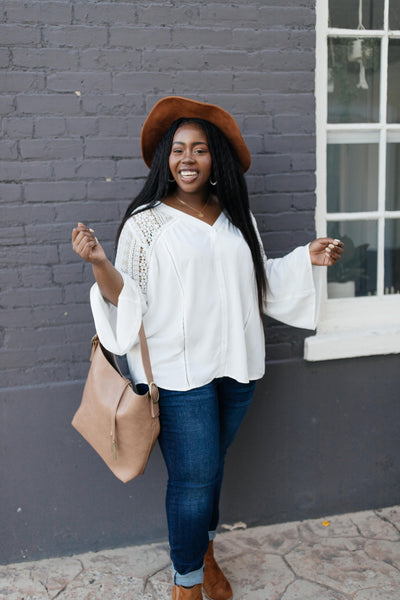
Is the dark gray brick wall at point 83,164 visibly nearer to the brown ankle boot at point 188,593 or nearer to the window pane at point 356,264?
the window pane at point 356,264

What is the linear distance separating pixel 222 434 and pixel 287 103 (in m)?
1.58

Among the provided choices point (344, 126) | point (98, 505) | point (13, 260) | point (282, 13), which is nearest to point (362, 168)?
point (344, 126)

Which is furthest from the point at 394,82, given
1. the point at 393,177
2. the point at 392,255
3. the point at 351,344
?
the point at 351,344

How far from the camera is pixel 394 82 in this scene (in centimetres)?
292

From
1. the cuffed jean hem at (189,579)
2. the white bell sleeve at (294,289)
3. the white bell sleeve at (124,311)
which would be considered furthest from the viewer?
the white bell sleeve at (294,289)

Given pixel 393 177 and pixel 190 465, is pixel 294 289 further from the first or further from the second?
pixel 393 177

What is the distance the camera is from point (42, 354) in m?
2.56

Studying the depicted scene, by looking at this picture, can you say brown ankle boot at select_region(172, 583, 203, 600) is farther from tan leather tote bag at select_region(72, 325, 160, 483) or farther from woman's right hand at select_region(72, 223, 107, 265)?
woman's right hand at select_region(72, 223, 107, 265)

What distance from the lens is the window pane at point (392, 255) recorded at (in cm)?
309

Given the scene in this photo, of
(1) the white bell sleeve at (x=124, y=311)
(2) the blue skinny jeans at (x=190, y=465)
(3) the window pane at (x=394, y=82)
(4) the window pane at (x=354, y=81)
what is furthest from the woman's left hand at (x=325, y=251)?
(3) the window pane at (x=394, y=82)

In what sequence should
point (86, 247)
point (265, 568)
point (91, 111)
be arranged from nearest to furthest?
point (86, 247) < point (91, 111) < point (265, 568)

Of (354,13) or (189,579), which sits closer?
(189,579)

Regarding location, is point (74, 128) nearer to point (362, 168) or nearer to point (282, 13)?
point (282, 13)

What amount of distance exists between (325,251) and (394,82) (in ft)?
4.32
